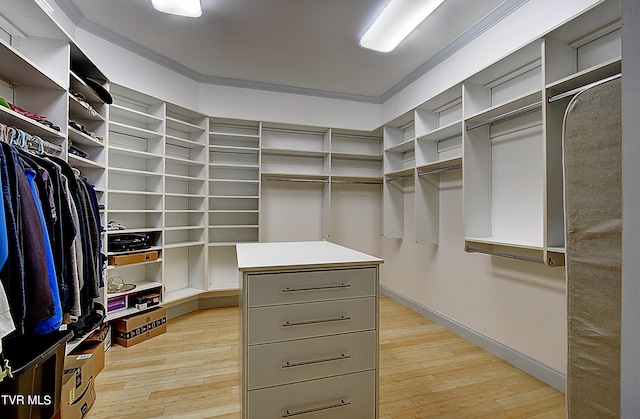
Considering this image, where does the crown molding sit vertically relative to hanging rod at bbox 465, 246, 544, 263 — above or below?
above

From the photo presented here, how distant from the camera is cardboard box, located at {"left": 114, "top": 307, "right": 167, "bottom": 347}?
2609 millimetres

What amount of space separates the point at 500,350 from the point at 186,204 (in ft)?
12.0

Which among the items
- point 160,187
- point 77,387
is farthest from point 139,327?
point 160,187

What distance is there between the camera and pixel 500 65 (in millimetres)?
2188

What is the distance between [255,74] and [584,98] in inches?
132

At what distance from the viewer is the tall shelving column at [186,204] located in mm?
3322

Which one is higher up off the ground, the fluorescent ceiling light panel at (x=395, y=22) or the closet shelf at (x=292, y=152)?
the fluorescent ceiling light panel at (x=395, y=22)

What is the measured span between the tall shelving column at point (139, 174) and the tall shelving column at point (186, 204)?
8.3 inches

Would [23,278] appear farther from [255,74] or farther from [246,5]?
[255,74]

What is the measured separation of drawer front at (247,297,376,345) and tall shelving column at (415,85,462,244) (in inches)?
76.9

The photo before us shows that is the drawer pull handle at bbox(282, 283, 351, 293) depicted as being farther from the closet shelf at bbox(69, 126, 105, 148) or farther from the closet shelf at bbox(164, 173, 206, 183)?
the closet shelf at bbox(164, 173, 206, 183)

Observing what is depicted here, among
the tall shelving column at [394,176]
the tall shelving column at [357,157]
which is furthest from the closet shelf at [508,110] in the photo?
the tall shelving column at [357,157]

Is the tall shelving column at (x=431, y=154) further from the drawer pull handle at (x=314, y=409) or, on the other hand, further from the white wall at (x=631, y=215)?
the white wall at (x=631, y=215)

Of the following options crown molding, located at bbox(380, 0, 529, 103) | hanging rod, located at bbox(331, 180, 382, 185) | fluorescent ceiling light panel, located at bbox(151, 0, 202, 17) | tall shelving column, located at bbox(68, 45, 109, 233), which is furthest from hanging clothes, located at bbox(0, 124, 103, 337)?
crown molding, located at bbox(380, 0, 529, 103)
